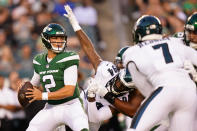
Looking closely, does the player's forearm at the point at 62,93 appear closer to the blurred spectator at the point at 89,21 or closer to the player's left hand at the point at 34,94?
the player's left hand at the point at 34,94

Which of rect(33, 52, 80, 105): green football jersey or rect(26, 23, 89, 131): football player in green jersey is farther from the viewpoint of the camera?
rect(33, 52, 80, 105): green football jersey

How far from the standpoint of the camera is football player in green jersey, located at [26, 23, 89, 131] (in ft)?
22.6

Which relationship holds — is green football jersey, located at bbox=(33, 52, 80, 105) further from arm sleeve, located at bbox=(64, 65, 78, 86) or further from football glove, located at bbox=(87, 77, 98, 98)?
football glove, located at bbox=(87, 77, 98, 98)

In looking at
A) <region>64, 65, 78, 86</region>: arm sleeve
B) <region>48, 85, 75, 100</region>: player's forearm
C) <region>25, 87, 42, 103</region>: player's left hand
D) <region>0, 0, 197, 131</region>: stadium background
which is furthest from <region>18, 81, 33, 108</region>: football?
<region>0, 0, 197, 131</region>: stadium background

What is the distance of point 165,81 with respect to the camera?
620cm

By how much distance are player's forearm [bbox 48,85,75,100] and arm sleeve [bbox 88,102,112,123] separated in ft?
1.17

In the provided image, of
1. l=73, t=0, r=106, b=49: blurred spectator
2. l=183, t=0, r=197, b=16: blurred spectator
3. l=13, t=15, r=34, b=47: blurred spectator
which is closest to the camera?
l=183, t=0, r=197, b=16: blurred spectator

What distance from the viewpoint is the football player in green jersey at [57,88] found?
6902 millimetres

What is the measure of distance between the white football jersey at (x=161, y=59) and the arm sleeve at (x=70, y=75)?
33.0 inches

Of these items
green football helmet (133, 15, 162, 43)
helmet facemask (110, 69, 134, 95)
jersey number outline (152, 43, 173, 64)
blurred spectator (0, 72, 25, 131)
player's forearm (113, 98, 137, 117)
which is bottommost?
blurred spectator (0, 72, 25, 131)

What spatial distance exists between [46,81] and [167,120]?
1.49 m

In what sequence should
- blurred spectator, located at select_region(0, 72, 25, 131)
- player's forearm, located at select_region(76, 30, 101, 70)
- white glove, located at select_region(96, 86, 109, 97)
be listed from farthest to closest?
1. blurred spectator, located at select_region(0, 72, 25, 131)
2. player's forearm, located at select_region(76, 30, 101, 70)
3. white glove, located at select_region(96, 86, 109, 97)

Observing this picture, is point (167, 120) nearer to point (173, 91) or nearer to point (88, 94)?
point (173, 91)

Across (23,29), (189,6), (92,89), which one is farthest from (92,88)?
(23,29)
